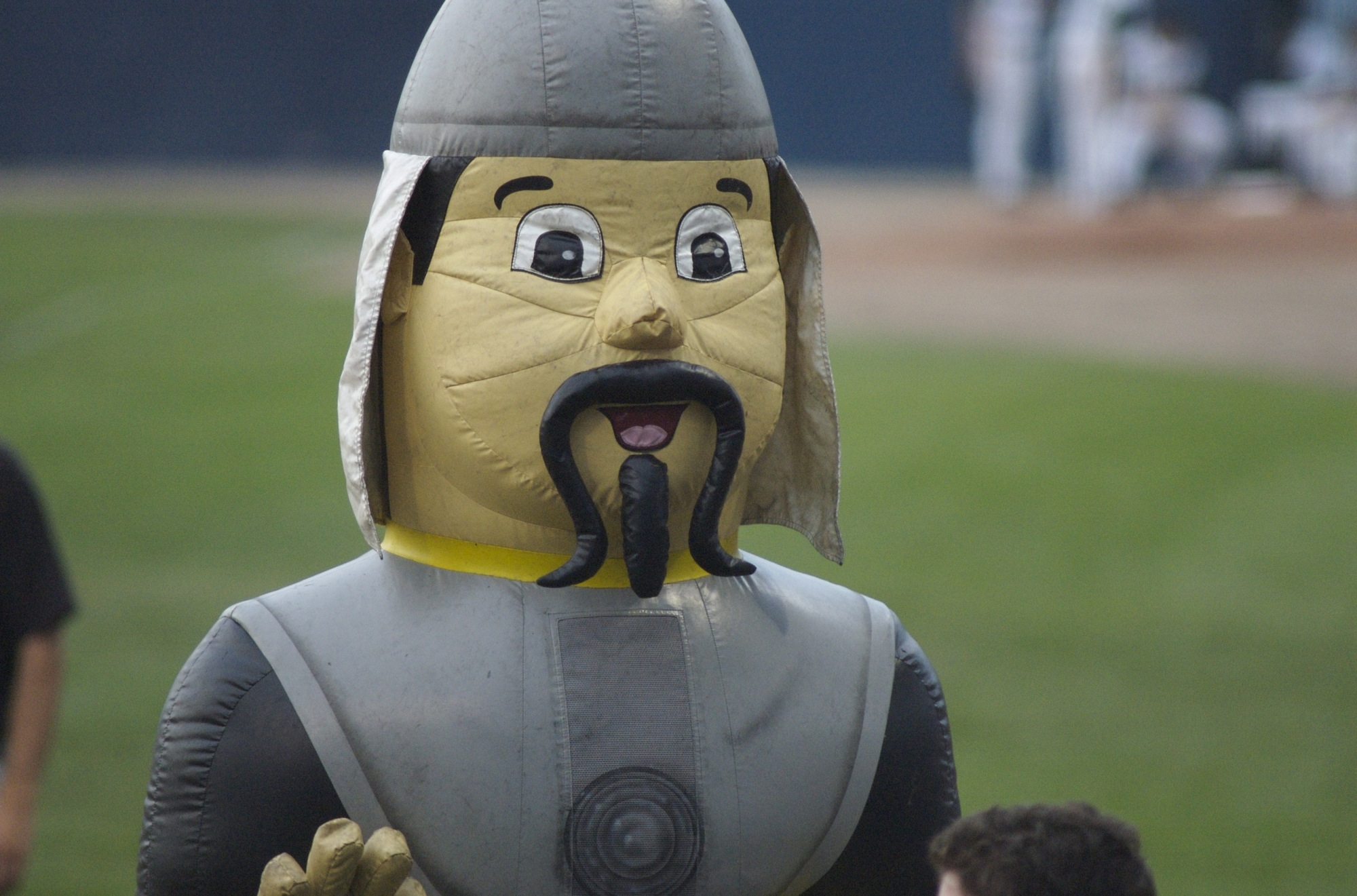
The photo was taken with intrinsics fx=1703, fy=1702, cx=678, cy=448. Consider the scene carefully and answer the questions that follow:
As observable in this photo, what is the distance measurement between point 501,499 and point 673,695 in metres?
0.35

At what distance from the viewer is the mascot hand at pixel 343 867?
196 cm

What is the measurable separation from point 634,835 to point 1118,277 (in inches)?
435

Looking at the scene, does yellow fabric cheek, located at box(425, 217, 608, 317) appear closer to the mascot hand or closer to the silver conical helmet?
the silver conical helmet

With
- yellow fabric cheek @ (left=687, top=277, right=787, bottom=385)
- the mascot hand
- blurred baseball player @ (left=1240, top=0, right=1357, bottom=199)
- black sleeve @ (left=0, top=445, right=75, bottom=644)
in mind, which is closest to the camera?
the mascot hand

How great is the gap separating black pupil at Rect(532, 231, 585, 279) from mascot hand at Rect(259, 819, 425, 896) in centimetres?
74

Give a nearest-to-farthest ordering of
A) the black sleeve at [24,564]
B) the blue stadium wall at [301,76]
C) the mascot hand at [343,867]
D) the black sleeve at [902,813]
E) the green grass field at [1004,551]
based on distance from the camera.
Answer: the mascot hand at [343,867]
the black sleeve at [902,813]
the black sleeve at [24,564]
the green grass field at [1004,551]
the blue stadium wall at [301,76]

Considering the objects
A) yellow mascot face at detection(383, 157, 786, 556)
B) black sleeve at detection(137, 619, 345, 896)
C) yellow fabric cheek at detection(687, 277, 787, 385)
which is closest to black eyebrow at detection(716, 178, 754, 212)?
yellow mascot face at detection(383, 157, 786, 556)

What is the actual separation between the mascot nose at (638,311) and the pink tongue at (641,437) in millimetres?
111

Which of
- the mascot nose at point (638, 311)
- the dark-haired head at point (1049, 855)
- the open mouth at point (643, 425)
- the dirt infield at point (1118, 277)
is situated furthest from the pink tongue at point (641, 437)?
the dirt infield at point (1118, 277)

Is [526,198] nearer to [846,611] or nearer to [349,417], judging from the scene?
[349,417]

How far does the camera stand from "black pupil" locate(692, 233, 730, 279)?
229 cm

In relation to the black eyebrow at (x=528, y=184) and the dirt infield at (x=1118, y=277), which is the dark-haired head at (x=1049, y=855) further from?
the dirt infield at (x=1118, y=277)

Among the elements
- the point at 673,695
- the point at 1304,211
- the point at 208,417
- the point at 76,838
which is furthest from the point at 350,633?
the point at 1304,211

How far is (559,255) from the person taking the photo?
2.23 m
